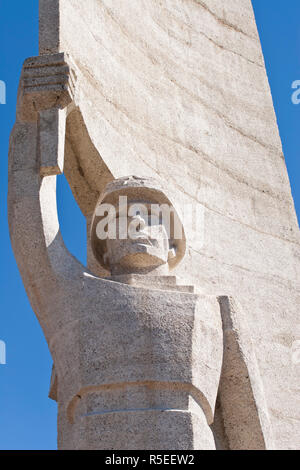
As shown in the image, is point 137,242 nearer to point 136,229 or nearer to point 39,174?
point 136,229

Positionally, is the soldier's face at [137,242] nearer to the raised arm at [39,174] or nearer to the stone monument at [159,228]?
the stone monument at [159,228]

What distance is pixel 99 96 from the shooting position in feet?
19.8

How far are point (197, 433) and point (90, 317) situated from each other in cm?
81

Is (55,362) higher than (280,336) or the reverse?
the reverse

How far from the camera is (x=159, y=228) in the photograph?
16.5 feet

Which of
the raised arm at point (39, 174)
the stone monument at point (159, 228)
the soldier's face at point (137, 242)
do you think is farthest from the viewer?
the soldier's face at point (137, 242)

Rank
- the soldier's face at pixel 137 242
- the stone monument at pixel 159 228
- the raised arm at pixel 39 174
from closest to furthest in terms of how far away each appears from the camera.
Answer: the stone monument at pixel 159 228 < the raised arm at pixel 39 174 < the soldier's face at pixel 137 242

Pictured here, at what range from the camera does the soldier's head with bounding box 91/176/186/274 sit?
4914mm

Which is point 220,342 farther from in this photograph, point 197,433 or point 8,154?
point 8,154

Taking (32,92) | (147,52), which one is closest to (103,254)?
(32,92)

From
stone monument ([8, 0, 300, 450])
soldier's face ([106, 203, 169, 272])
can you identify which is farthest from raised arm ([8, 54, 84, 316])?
soldier's face ([106, 203, 169, 272])

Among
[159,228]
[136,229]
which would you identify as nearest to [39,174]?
[136,229]

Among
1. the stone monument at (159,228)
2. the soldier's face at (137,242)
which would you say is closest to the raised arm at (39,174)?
the stone monument at (159,228)

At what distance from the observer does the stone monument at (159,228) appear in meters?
4.43
